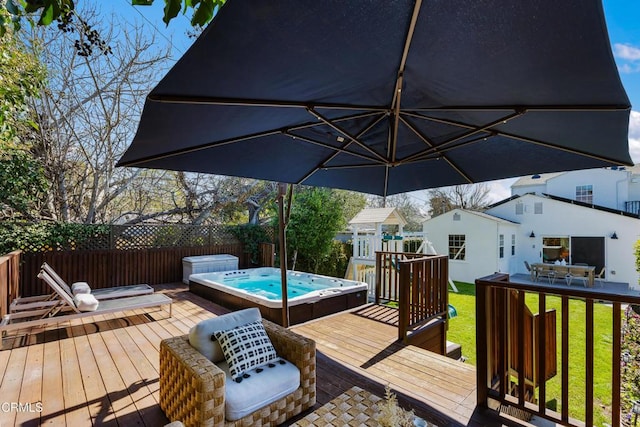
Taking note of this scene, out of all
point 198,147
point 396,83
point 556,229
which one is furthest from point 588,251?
point 198,147

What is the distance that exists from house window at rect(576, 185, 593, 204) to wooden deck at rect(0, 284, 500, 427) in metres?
16.1

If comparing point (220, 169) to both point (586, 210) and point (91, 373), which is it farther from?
point (586, 210)

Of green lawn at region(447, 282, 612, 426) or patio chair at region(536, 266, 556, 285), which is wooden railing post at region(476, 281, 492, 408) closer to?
green lawn at region(447, 282, 612, 426)

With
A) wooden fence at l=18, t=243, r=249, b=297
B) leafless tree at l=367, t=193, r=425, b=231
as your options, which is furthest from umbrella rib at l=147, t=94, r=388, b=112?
leafless tree at l=367, t=193, r=425, b=231

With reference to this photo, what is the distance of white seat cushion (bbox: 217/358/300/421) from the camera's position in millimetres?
2119

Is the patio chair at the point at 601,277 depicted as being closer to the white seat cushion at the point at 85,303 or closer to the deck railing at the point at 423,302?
the deck railing at the point at 423,302

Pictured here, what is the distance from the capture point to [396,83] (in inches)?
74.9

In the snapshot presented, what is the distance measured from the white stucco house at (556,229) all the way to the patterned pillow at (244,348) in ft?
41.0

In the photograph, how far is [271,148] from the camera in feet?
10.4

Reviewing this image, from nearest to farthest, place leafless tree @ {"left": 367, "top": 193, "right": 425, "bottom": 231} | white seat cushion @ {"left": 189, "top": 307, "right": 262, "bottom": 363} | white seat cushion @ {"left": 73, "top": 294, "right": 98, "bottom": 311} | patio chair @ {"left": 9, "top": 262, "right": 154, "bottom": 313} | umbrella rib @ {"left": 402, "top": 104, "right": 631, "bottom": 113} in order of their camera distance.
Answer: umbrella rib @ {"left": 402, "top": 104, "right": 631, "bottom": 113}, white seat cushion @ {"left": 189, "top": 307, "right": 262, "bottom": 363}, white seat cushion @ {"left": 73, "top": 294, "right": 98, "bottom": 311}, patio chair @ {"left": 9, "top": 262, "right": 154, "bottom": 313}, leafless tree @ {"left": 367, "top": 193, "right": 425, "bottom": 231}

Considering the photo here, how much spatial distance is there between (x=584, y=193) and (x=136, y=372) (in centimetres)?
1926

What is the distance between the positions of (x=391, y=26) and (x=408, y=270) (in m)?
3.18

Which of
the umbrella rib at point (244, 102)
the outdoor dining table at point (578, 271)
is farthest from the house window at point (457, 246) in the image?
the umbrella rib at point (244, 102)

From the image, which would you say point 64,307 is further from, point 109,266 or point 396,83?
point 396,83
